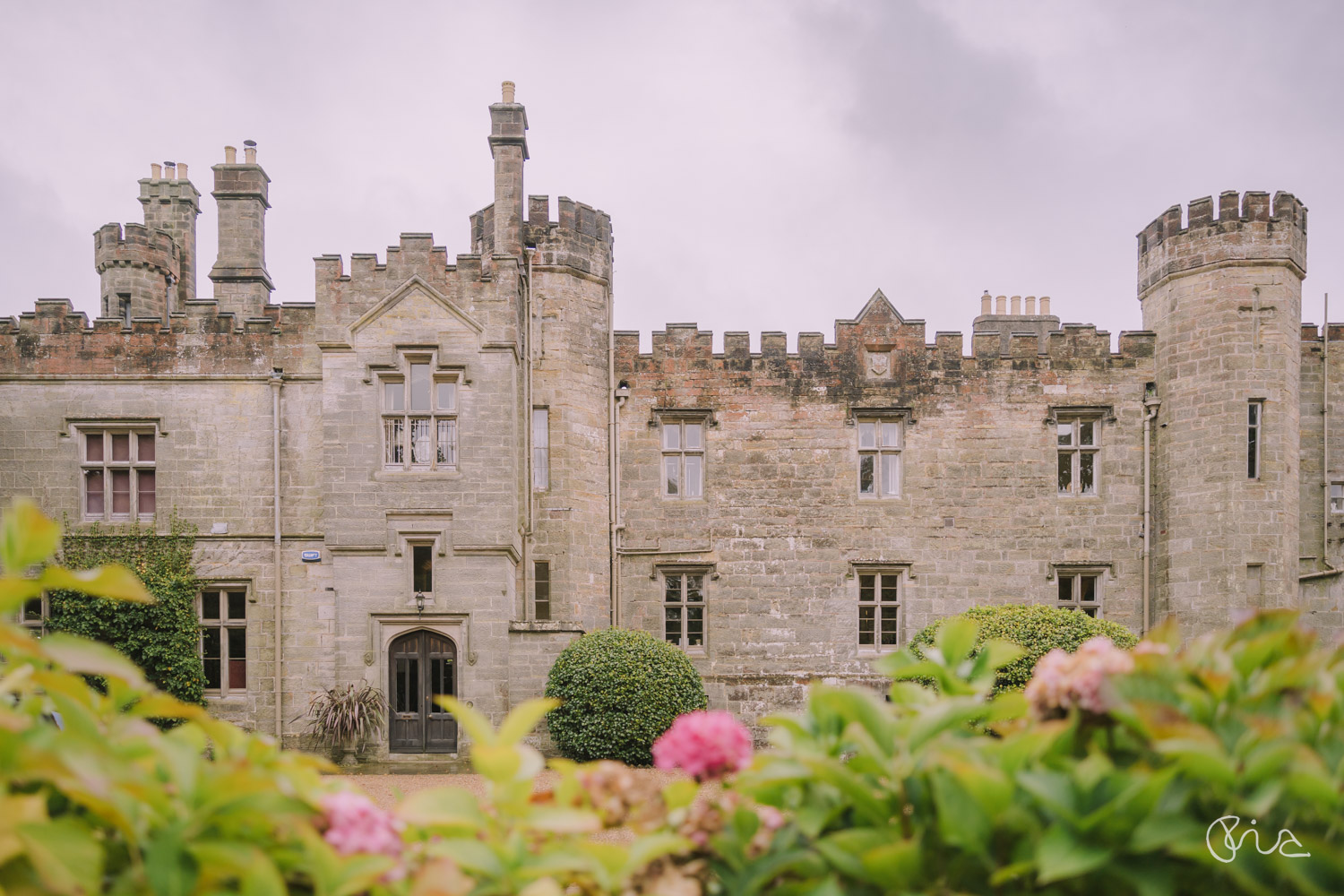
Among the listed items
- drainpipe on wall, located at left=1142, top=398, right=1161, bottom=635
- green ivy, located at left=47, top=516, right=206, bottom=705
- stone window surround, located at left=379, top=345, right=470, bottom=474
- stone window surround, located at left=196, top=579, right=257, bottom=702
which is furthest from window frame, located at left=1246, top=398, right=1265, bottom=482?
green ivy, located at left=47, top=516, right=206, bottom=705

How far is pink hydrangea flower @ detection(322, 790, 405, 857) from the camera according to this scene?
1.77 metres

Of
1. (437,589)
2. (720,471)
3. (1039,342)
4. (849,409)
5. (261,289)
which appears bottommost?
(437,589)

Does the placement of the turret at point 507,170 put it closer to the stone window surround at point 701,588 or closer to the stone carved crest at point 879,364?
the stone window surround at point 701,588

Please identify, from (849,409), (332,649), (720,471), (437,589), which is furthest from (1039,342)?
(332,649)

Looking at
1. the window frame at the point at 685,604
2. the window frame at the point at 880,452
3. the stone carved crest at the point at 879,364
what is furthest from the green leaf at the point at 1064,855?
the stone carved crest at the point at 879,364

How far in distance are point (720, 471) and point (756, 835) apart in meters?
15.0

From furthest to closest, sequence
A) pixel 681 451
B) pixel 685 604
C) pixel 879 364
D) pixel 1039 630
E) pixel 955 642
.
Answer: pixel 879 364, pixel 681 451, pixel 685 604, pixel 1039 630, pixel 955 642

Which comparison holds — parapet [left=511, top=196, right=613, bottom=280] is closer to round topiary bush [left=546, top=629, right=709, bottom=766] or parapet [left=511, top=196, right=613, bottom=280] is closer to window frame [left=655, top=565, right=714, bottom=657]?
window frame [left=655, top=565, right=714, bottom=657]

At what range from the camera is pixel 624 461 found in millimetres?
17000

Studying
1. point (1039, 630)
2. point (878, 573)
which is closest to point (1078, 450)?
point (878, 573)

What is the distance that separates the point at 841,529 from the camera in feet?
55.4

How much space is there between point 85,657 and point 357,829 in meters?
0.59

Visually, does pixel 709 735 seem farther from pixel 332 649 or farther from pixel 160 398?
pixel 160 398

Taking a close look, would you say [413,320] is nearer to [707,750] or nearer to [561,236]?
[561,236]
